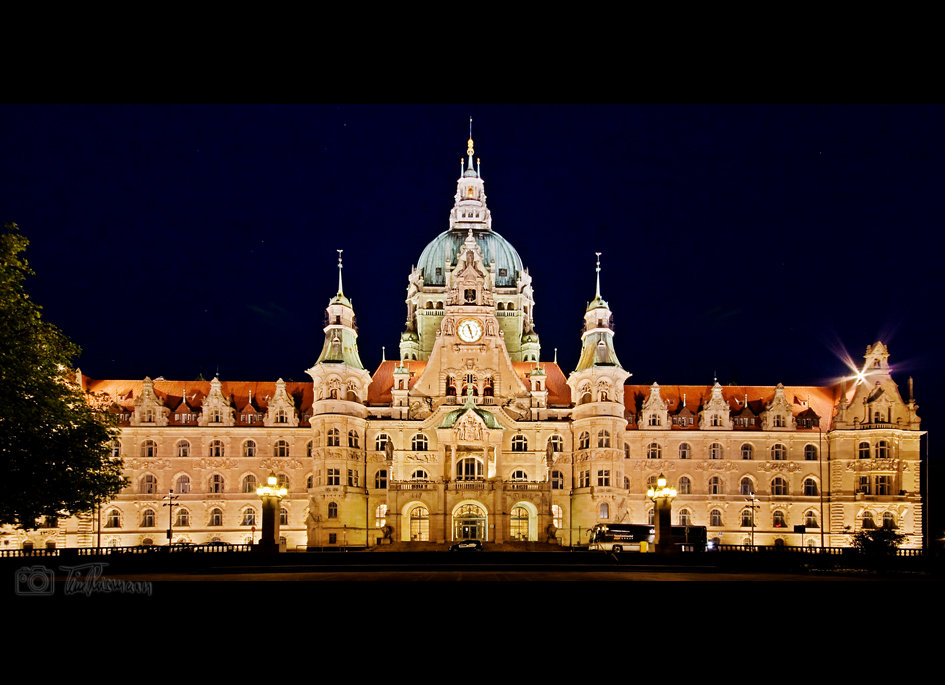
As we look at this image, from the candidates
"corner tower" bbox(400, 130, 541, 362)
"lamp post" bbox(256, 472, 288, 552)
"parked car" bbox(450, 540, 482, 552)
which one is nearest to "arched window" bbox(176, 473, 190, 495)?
"corner tower" bbox(400, 130, 541, 362)

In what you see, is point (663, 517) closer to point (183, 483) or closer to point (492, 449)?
point (492, 449)

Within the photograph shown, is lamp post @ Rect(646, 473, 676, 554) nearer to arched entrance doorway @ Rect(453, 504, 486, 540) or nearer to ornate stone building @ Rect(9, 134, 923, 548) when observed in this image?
ornate stone building @ Rect(9, 134, 923, 548)

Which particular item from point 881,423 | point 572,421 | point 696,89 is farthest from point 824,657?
point 881,423

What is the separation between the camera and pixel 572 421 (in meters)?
75.1

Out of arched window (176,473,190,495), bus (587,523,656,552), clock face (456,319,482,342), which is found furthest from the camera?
clock face (456,319,482,342)

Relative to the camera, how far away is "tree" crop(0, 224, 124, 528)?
3244cm

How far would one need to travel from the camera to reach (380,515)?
7338cm

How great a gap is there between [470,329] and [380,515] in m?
16.8

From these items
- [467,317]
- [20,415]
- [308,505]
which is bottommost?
[308,505]

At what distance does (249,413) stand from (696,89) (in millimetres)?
71163

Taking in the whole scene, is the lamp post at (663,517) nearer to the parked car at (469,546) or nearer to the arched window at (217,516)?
the parked car at (469,546)

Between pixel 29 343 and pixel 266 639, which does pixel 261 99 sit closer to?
pixel 266 639

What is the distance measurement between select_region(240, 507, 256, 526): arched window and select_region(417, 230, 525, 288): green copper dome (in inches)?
1083

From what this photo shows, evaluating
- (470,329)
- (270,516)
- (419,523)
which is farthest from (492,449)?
(270,516)
